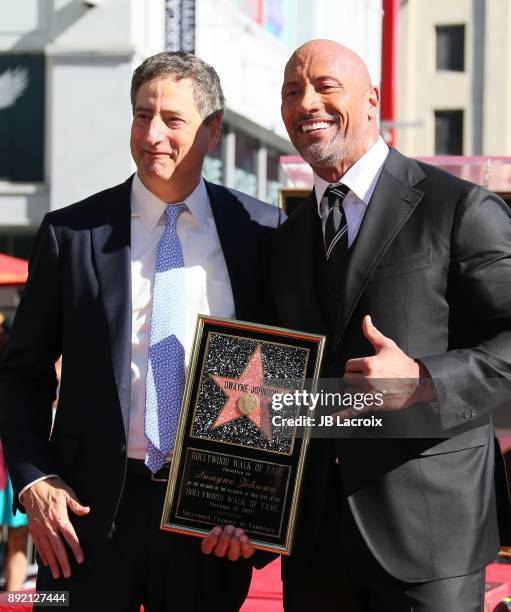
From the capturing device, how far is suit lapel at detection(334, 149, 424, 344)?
3023 mm

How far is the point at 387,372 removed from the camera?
272 centimetres

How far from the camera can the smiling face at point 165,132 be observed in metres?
3.41

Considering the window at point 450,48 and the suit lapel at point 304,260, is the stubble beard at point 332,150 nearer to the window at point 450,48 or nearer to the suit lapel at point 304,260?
the suit lapel at point 304,260

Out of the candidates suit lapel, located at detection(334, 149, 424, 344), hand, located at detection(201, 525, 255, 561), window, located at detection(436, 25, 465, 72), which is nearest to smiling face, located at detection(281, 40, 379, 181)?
suit lapel, located at detection(334, 149, 424, 344)

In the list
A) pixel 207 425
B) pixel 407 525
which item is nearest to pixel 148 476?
pixel 207 425

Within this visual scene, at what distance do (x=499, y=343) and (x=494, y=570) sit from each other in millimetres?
2076

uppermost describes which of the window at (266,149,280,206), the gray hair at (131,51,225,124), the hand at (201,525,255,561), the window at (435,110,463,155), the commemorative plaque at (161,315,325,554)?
the window at (435,110,463,155)

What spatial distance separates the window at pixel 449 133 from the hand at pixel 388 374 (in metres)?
35.0

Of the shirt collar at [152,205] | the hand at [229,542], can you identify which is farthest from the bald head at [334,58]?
the hand at [229,542]

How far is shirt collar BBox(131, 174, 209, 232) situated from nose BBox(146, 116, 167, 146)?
0.19 m

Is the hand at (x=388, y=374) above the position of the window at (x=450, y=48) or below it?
below

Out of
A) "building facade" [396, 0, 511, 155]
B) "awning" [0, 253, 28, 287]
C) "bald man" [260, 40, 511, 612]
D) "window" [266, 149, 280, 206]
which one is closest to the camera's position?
"bald man" [260, 40, 511, 612]

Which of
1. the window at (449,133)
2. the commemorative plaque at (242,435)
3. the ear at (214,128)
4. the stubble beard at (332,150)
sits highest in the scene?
the window at (449,133)

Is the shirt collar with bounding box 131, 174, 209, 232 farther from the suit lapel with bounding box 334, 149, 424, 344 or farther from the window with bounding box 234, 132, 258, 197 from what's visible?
the window with bounding box 234, 132, 258, 197
